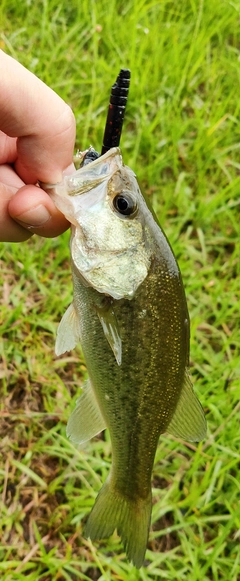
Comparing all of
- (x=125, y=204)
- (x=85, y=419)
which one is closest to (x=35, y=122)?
(x=125, y=204)

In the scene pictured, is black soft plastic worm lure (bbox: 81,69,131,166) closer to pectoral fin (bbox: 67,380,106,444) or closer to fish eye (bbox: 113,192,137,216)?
fish eye (bbox: 113,192,137,216)

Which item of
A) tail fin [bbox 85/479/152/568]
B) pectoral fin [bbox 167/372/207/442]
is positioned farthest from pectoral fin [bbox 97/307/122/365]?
tail fin [bbox 85/479/152/568]

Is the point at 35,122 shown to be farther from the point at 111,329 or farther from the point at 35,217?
the point at 111,329

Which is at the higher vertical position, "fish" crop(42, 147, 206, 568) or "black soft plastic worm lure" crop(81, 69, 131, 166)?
"black soft plastic worm lure" crop(81, 69, 131, 166)

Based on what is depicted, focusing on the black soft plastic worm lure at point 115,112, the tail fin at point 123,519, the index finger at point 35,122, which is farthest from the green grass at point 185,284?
the black soft plastic worm lure at point 115,112

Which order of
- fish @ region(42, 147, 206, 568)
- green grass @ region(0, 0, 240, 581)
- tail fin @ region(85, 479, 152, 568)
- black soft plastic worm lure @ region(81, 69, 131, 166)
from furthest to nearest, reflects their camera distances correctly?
green grass @ region(0, 0, 240, 581), tail fin @ region(85, 479, 152, 568), fish @ region(42, 147, 206, 568), black soft plastic worm lure @ region(81, 69, 131, 166)

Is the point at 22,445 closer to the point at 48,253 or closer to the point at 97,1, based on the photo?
the point at 48,253
